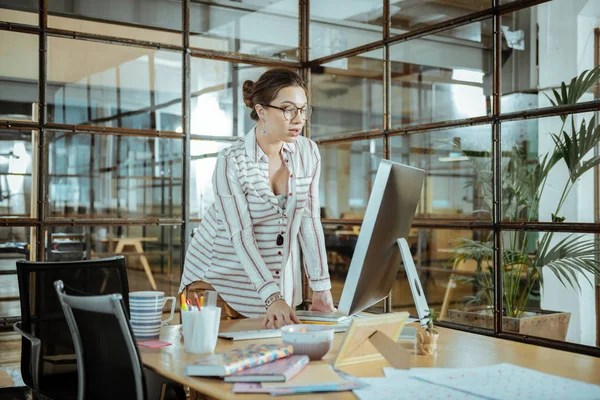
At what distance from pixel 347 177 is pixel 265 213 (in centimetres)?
180

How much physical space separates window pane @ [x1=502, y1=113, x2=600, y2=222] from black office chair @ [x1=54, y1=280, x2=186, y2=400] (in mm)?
1744

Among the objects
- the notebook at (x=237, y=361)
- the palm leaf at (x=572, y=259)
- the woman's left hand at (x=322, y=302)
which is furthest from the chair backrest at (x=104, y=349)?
the palm leaf at (x=572, y=259)

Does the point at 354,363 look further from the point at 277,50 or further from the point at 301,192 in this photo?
the point at 277,50

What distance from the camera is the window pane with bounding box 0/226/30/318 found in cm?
326

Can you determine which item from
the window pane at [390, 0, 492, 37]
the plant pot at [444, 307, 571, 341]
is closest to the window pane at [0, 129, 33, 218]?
the window pane at [390, 0, 492, 37]

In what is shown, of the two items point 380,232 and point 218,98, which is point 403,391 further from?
point 218,98

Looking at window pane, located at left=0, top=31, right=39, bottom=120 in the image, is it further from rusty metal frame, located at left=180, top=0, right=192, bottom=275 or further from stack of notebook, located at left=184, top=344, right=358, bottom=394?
stack of notebook, located at left=184, top=344, right=358, bottom=394

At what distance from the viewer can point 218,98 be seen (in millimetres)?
3873

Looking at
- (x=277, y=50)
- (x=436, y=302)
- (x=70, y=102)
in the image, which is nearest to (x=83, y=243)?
(x=70, y=102)

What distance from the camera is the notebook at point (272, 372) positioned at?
4.58 ft

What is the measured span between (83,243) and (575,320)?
7.69 feet

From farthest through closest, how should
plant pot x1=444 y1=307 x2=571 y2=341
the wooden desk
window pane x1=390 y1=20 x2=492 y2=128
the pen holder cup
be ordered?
window pane x1=390 y1=20 x2=492 y2=128
plant pot x1=444 y1=307 x2=571 y2=341
the pen holder cup
the wooden desk

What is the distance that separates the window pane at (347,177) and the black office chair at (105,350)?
7.31 feet

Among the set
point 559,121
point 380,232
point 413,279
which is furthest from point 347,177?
point 380,232
